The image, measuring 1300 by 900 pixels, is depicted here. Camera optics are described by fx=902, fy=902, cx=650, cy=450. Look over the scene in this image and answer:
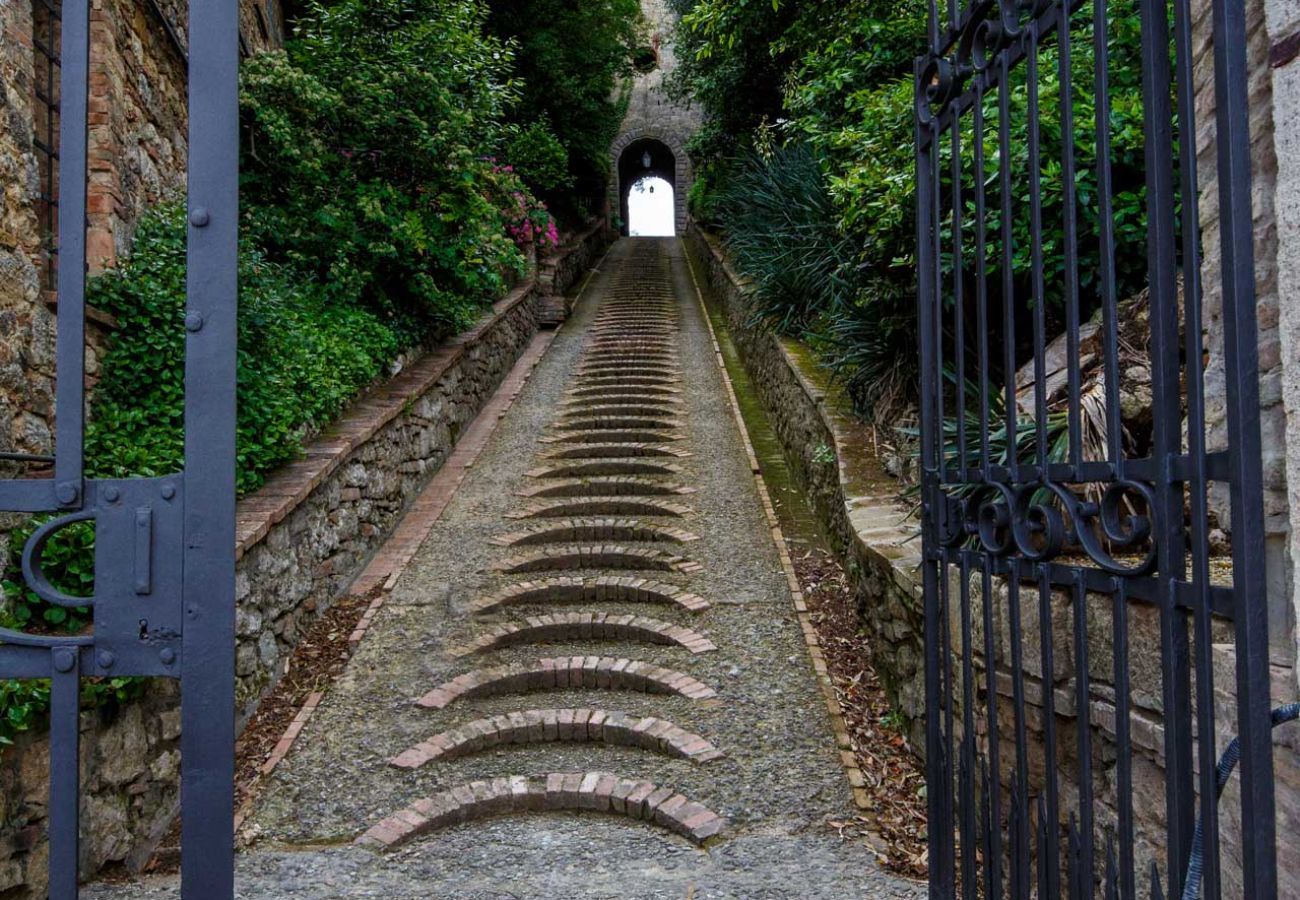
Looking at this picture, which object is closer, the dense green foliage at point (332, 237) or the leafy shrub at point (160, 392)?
the leafy shrub at point (160, 392)

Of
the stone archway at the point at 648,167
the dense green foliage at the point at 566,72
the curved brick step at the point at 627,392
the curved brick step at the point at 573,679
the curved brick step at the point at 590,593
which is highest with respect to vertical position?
the stone archway at the point at 648,167

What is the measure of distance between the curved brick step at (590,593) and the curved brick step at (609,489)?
150 centimetres

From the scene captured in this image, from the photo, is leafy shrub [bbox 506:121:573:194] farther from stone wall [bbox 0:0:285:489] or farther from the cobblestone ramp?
the cobblestone ramp

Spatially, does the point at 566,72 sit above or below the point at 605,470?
above

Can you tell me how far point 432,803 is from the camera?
11.1ft

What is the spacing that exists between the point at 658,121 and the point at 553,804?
2580 cm

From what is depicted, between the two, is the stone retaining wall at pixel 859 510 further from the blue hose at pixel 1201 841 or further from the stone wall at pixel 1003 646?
the blue hose at pixel 1201 841

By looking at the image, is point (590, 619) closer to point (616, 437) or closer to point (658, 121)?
point (616, 437)

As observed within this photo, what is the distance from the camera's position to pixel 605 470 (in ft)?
23.1

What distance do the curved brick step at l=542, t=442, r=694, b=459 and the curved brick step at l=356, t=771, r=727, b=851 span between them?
13.2 feet

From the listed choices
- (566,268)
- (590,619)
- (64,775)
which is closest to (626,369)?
(590,619)

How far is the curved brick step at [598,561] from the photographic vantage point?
17.7 feet

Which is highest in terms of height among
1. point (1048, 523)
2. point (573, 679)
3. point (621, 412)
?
point (621, 412)

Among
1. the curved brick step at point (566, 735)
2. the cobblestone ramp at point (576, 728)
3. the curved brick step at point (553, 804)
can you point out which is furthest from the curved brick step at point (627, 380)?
the curved brick step at point (553, 804)
